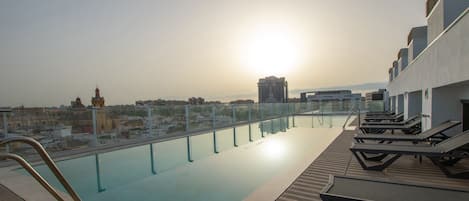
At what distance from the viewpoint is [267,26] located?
27.4 feet

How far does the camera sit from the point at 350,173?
341 cm

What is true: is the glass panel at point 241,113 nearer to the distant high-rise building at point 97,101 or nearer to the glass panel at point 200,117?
the glass panel at point 200,117

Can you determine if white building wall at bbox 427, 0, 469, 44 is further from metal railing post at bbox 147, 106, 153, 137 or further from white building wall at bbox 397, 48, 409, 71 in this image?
metal railing post at bbox 147, 106, 153, 137

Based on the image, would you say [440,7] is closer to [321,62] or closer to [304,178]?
[304,178]

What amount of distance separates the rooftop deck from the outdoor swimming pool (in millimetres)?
488

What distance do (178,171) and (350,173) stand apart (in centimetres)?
298

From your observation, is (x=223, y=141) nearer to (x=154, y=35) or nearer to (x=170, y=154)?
(x=170, y=154)

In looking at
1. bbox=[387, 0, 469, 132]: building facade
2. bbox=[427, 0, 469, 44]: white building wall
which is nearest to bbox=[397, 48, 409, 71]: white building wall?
bbox=[387, 0, 469, 132]: building facade

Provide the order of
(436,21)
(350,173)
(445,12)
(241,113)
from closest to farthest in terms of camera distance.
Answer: (350,173) → (445,12) → (436,21) → (241,113)

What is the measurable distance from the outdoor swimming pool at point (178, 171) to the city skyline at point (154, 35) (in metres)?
2.67

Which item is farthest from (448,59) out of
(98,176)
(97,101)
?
(97,101)

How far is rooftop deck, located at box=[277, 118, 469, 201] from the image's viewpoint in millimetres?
2801

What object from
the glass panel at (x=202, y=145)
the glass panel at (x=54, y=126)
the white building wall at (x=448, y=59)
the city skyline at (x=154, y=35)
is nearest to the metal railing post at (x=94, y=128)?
the glass panel at (x=54, y=126)

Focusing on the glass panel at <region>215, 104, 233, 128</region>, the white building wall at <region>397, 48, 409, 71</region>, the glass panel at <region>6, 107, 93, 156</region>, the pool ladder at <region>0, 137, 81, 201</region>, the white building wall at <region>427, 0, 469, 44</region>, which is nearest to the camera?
the pool ladder at <region>0, 137, 81, 201</region>
